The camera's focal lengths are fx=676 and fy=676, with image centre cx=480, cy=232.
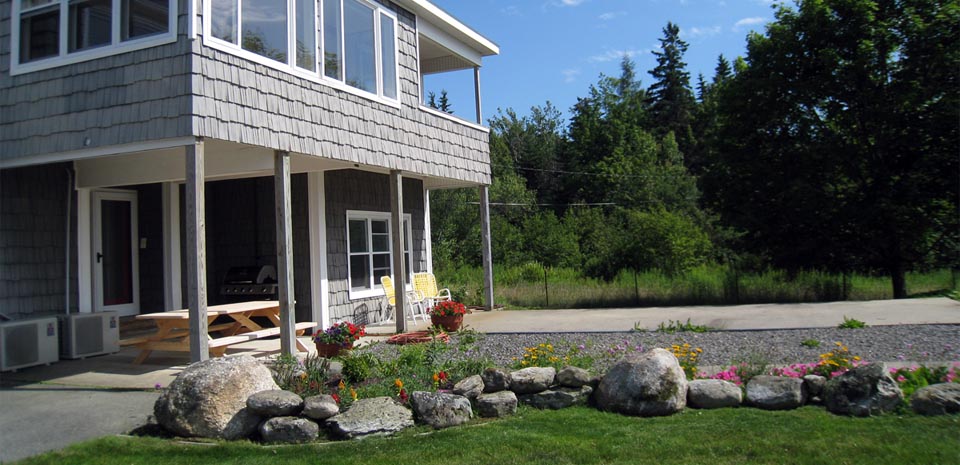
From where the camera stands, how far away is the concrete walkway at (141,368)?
540 cm

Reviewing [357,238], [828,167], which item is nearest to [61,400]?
Result: [357,238]

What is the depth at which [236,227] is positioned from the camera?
10.6 m

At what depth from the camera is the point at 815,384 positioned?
215 inches

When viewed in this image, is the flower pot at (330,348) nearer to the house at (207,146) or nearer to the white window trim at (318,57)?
the house at (207,146)

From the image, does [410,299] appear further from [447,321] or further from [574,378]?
[574,378]

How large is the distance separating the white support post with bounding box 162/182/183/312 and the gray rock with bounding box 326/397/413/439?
585 centimetres

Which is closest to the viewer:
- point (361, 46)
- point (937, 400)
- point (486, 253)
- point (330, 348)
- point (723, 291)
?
point (937, 400)

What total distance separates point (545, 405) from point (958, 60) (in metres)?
14.9

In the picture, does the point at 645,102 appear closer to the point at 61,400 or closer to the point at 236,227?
the point at 236,227

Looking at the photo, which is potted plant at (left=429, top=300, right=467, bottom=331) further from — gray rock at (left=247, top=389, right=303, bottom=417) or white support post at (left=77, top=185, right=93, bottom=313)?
gray rock at (left=247, top=389, right=303, bottom=417)

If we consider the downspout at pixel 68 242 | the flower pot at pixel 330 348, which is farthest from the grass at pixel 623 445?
the downspout at pixel 68 242

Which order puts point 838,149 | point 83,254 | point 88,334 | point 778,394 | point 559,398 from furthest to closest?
point 838,149 < point 83,254 < point 88,334 < point 559,398 < point 778,394

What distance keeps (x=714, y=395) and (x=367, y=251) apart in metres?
7.23

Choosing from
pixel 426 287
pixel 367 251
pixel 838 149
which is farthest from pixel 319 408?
pixel 838 149
